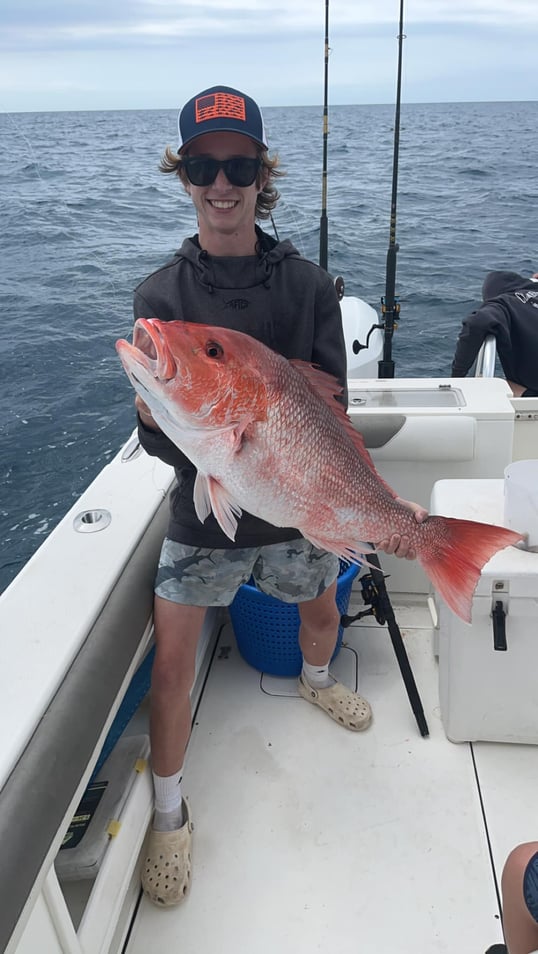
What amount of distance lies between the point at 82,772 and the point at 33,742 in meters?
0.16

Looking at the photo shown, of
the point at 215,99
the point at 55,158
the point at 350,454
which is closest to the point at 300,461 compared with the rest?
the point at 350,454

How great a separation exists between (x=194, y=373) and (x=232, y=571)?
2.75ft

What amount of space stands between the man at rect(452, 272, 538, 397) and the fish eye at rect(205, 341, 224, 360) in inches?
121

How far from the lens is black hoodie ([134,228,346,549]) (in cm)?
181

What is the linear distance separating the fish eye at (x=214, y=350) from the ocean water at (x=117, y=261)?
90 cm

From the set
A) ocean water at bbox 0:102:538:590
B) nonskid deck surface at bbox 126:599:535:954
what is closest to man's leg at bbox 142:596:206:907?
nonskid deck surface at bbox 126:599:535:954

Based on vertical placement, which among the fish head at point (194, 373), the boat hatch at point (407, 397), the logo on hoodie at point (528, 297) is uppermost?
the fish head at point (194, 373)

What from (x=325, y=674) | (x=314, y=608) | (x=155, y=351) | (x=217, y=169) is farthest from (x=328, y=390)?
(x=325, y=674)

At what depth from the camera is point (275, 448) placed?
4.84 ft

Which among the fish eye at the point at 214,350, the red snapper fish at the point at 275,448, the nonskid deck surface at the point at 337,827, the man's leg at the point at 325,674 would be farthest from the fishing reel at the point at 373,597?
the fish eye at the point at 214,350

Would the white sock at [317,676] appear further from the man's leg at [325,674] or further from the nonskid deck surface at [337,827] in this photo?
the nonskid deck surface at [337,827]

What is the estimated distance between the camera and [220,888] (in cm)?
204

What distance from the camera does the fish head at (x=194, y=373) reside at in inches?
52.6

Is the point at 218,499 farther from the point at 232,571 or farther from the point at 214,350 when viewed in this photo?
the point at 232,571
